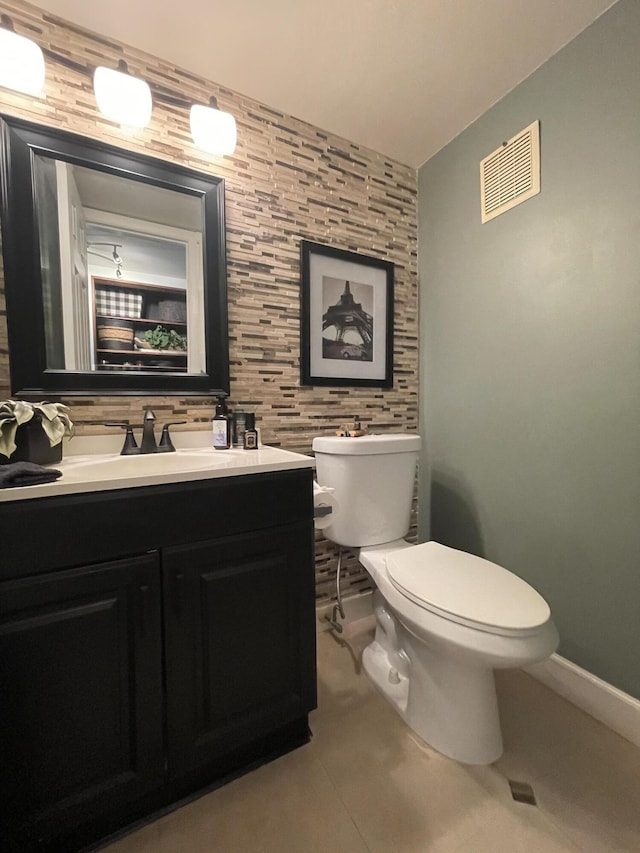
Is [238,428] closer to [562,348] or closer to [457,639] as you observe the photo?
[457,639]

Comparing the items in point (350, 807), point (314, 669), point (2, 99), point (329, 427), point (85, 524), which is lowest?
point (350, 807)

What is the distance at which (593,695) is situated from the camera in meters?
1.15

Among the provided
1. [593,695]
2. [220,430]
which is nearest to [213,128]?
[220,430]

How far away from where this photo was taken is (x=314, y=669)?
103 centimetres

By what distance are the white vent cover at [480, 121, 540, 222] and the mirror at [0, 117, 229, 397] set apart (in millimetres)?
1057

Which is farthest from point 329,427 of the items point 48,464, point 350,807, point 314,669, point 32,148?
point 32,148

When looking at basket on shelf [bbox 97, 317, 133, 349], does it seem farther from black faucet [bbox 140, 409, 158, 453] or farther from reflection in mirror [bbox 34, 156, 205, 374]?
black faucet [bbox 140, 409, 158, 453]

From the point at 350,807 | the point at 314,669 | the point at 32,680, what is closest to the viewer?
the point at 32,680

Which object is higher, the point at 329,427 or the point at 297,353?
the point at 297,353

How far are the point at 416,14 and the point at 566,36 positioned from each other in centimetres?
50

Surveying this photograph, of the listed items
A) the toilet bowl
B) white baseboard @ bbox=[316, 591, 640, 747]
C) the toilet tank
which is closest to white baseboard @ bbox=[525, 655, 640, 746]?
white baseboard @ bbox=[316, 591, 640, 747]

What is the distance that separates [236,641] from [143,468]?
53cm

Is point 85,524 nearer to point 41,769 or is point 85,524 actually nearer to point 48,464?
point 48,464

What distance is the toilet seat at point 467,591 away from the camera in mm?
870
